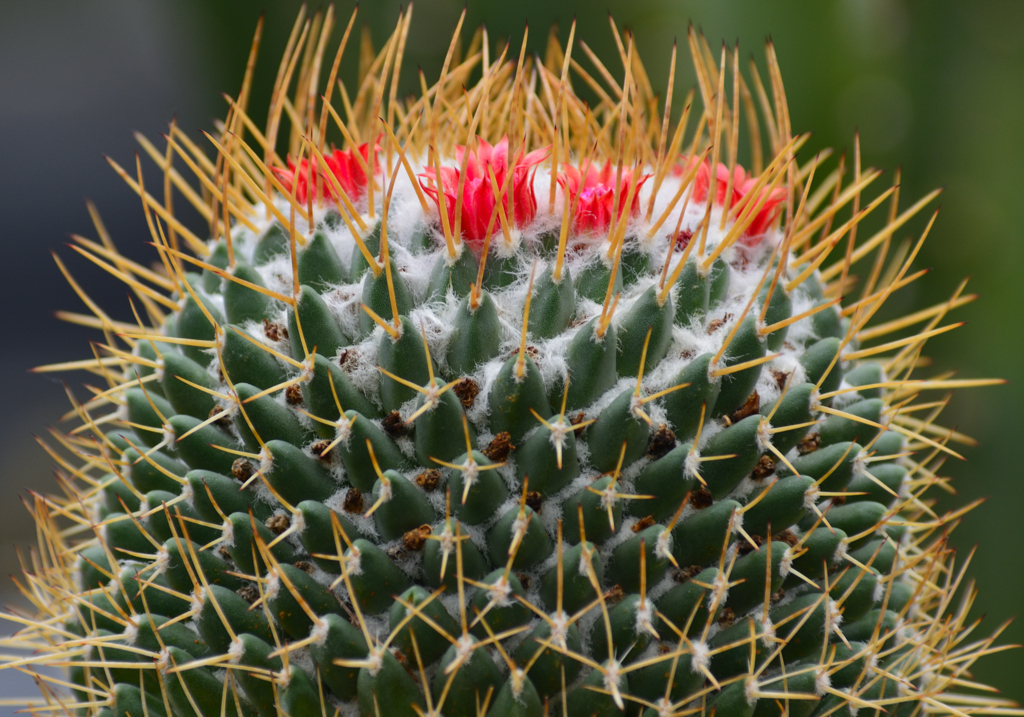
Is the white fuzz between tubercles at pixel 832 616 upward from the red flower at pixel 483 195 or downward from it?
downward

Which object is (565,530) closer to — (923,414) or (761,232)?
(761,232)

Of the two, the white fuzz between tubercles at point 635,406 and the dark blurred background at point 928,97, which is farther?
the dark blurred background at point 928,97

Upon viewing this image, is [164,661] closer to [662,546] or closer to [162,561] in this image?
[162,561]

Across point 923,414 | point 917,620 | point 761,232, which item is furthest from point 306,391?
point 923,414

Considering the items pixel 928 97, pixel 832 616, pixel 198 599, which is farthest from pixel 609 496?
pixel 928 97

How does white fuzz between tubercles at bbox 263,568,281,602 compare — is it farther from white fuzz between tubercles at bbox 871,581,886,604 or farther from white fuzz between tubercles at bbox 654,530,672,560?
white fuzz between tubercles at bbox 871,581,886,604

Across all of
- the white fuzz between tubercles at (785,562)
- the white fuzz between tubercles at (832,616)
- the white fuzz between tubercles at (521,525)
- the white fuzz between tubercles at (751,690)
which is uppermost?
the white fuzz between tubercles at (521,525)

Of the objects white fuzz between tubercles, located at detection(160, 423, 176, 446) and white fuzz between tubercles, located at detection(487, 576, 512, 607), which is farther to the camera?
white fuzz between tubercles, located at detection(160, 423, 176, 446)

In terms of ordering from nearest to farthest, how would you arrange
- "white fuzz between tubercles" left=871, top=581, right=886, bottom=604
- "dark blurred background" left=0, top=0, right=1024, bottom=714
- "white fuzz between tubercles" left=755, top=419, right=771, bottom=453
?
"white fuzz between tubercles" left=755, top=419, right=771, bottom=453, "white fuzz between tubercles" left=871, top=581, right=886, bottom=604, "dark blurred background" left=0, top=0, right=1024, bottom=714

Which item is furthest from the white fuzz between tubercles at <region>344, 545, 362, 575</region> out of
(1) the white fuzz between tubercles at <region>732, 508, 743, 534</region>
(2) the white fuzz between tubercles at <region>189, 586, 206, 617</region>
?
(1) the white fuzz between tubercles at <region>732, 508, 743, 534</region>

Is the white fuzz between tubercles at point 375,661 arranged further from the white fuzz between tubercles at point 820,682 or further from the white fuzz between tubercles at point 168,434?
the white fuzz between tubercles at point 820,682

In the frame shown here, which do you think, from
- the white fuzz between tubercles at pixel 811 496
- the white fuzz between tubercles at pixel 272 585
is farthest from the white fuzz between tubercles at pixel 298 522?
the white fuzz between tubercles at pixel 811 496

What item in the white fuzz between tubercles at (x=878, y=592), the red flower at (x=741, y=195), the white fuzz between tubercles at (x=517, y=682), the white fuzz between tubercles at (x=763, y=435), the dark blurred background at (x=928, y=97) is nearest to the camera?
the white fuzz between tubercles at (x=517, y=682)
